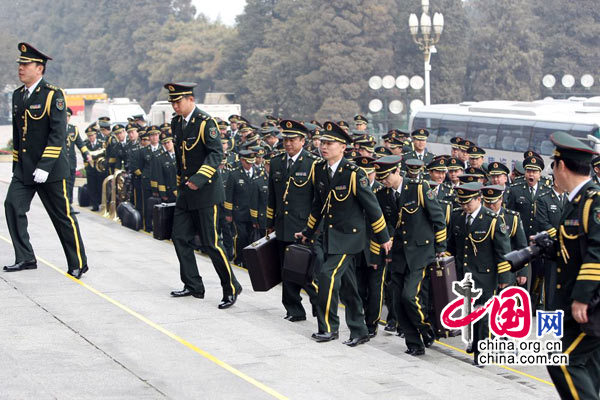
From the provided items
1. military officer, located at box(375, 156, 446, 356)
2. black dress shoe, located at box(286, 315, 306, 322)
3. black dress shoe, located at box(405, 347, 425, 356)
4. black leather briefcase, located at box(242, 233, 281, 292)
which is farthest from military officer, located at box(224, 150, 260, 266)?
black dress shoe, located at box(405, 347, 425, 356)

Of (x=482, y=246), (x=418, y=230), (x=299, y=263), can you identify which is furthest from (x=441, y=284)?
(x=299, y=263)

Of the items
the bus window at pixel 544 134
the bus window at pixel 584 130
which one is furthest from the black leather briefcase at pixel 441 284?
the bus window at pixel 544 134

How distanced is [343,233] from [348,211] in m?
0.21

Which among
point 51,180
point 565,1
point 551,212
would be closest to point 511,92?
point 565,1

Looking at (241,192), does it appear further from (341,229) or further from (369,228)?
(341,229)

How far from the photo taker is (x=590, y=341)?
245 inches

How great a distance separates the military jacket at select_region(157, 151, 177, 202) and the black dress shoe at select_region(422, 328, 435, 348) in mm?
8214

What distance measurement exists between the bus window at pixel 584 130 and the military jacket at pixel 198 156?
2015cm

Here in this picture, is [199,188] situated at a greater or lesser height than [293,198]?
greater

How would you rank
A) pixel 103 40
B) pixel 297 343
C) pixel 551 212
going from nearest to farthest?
pixel 297 343 < pixel 551 212 < pixel 103 40

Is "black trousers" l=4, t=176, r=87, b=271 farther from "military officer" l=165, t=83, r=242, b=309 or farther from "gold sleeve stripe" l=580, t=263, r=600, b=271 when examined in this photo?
"gold sleeve stripe" l=580, t=263, r=600, b=271

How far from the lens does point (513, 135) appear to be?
105 ft

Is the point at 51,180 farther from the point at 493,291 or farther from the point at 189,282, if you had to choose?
the point at 493,291

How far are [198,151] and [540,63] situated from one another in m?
51.1
